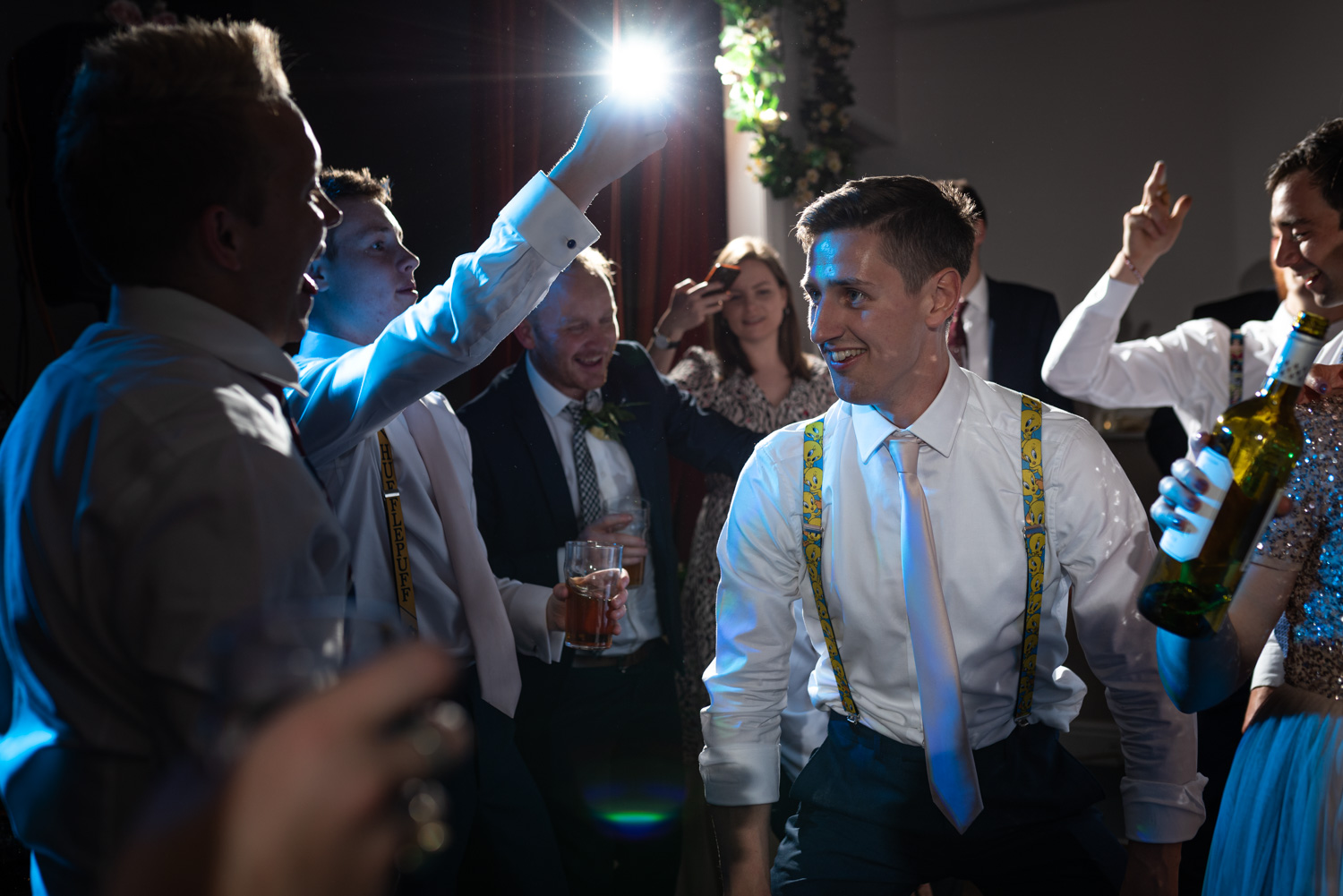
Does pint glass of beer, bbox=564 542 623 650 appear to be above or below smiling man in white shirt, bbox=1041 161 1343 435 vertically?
below

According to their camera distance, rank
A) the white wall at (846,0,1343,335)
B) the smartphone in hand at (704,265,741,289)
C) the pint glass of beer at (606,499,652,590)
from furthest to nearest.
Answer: the white wall at (846,0,1343,335) → the smartphone in hand at (704,265,741,289) → the pint glass of beer at (606,499,652,590)

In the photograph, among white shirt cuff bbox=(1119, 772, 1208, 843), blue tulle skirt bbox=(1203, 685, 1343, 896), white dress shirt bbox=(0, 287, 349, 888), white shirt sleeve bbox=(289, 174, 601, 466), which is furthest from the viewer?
white shirt cuff bbox=(1119, 772, 1208, 843)

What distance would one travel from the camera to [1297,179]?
205 centimetres

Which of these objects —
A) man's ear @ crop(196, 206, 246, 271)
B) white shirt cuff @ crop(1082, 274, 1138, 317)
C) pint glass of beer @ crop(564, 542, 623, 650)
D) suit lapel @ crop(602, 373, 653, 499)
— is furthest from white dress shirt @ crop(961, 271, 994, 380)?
man's ear @ crop(196, 206, 246, 271)

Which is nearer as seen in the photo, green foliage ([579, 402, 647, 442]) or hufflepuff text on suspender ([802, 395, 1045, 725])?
hufflepuff text on suspender ([802, 395, 1045, 725])

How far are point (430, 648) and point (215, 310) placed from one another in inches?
21.7

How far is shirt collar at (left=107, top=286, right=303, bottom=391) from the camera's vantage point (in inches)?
37.4

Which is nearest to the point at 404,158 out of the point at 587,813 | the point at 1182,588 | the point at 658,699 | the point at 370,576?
the point at 370,576

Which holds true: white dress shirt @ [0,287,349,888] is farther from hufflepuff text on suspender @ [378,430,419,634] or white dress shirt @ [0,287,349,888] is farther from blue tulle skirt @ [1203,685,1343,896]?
blue tulle skirt @ [1203,685,1343,896]

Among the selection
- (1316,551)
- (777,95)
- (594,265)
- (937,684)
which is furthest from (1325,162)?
(777,95)

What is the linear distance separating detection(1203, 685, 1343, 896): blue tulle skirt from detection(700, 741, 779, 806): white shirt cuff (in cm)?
66

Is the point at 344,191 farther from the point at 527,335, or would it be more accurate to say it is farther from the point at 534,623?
the point at 534,623

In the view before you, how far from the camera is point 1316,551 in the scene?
1.32 metres

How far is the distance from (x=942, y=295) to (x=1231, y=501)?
694mm
